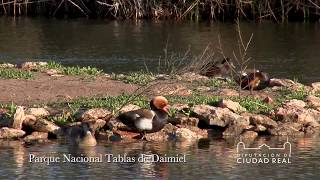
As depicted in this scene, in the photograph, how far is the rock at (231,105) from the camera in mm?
14836

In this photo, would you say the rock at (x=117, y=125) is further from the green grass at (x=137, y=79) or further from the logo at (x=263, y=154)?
the green grass at (x=137, y=79)

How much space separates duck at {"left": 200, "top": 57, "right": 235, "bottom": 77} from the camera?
19.8m

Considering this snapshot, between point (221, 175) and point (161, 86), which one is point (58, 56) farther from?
point (221, 175)

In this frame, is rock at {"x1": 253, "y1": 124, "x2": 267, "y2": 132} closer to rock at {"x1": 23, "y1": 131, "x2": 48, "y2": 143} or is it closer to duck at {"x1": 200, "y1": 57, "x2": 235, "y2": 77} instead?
rock at {"x1": 23, "y1": 131, "x2": 48, "y2": 143}

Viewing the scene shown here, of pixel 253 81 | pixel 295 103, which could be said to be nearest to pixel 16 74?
pixel 253 81

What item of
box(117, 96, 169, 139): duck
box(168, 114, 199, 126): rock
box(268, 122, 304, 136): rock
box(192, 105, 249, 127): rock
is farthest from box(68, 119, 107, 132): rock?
box(268, 122, 304, 136): rock

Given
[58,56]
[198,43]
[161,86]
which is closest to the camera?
[161,86]

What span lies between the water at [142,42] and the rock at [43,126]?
28.3 ft

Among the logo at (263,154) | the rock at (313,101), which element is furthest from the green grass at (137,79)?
the logo at (263,154)

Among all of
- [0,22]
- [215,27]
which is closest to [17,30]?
[0,22]

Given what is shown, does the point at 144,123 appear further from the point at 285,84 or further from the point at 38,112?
the point at 285,84

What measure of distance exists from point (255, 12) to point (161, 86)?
20460 mm

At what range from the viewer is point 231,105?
14891 millimetres

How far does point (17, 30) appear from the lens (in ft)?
107
